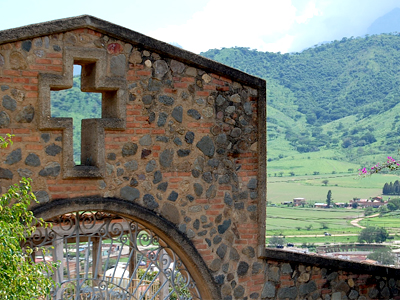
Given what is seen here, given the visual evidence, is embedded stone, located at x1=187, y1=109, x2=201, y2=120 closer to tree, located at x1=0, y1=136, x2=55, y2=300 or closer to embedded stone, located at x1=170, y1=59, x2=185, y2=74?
embedded stone, located at x1=170, y1=59, x2=185, y2=74

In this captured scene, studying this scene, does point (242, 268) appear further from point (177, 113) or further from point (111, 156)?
point (111, 156)

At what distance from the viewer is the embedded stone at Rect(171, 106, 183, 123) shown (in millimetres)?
6293

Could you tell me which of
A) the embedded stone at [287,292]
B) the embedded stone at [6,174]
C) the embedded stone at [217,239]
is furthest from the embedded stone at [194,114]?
the embedded stone at [287,292]

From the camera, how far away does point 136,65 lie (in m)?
6.09

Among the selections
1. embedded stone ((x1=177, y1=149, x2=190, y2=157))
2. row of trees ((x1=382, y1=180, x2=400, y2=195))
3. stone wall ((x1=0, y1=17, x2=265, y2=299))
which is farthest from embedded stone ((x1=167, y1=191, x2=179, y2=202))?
row of trees ((x1=382, y1=180, x2=400, y2=195))

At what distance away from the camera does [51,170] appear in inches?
224

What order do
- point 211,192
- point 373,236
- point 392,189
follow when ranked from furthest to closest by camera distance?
point 392,189
point 373,236
point 211,192

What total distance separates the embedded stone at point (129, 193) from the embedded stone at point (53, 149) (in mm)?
752

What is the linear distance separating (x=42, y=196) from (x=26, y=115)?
768mm

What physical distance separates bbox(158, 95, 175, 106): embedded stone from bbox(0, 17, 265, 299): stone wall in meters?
→ 0.01

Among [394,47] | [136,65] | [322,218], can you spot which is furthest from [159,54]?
[394,47]

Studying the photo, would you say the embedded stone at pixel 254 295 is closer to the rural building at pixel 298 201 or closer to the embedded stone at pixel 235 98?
the embedded stone at pixel 235 98

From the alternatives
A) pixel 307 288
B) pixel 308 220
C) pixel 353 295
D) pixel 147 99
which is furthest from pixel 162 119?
pixel 308 220

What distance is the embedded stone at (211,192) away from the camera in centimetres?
650
